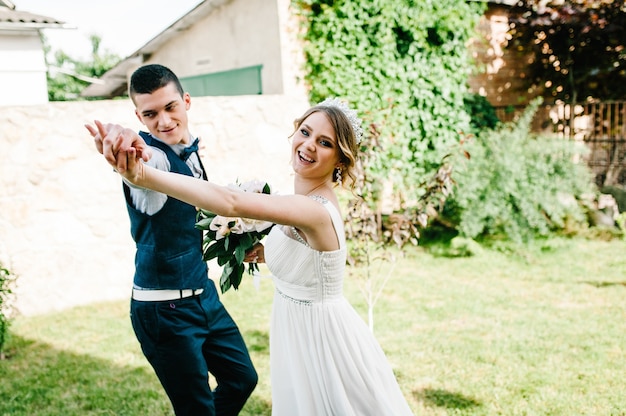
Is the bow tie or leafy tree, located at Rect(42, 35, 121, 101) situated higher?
leafy tree, located at Rect(42, 35, 121, 101)

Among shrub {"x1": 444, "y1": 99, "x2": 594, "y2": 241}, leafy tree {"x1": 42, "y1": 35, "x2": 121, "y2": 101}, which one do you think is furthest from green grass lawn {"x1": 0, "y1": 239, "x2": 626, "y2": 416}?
leafy tree {"x1": 42, "y1": 35, "x2": 121, "y2": 101}

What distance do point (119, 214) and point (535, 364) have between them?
4.56 metres

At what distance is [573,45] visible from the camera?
10969mm

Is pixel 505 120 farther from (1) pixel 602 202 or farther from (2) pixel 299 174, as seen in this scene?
(2) pixel 299 174

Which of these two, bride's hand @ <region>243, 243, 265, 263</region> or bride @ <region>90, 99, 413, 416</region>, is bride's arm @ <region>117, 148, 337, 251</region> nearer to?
bride @ <region>90, 99, 413, 416</region>

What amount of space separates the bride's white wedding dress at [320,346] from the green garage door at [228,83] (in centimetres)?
744

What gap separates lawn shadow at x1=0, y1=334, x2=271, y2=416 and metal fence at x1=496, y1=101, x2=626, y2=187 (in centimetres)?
785

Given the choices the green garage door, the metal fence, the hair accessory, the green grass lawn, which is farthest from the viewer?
the metal fence

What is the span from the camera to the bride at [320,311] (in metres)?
2.25

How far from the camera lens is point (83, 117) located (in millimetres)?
6156

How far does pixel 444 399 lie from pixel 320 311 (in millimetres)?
2006

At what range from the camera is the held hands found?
162 centimetres

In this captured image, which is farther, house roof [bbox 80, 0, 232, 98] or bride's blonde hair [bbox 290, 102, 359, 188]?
house roof [bbox 80, 0, 232, 98]

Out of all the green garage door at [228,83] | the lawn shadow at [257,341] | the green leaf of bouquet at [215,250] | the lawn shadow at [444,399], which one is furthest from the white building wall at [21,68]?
the lawn shadow at [444,399]
